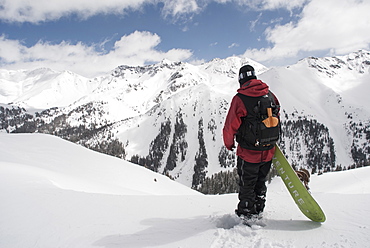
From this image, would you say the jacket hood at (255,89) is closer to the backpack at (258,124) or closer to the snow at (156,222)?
the backpack at (258,124)

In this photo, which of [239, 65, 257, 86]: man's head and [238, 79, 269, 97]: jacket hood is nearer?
[238, 79, 269, 97]: jacket hood

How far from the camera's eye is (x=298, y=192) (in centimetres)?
472

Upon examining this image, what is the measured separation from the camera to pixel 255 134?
14.7ft

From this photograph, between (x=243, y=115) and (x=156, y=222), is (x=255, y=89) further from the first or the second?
(x=156, y=222)

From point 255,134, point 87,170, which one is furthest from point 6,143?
point 255,134

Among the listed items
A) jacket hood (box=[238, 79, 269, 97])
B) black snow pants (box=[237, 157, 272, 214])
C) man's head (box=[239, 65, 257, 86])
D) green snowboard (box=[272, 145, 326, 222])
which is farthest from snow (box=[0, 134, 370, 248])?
man's head (box=[239, 65, 257, 86])

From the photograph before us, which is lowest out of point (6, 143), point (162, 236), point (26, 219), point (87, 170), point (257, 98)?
point (162, 236)

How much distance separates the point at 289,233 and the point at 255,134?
1.92m

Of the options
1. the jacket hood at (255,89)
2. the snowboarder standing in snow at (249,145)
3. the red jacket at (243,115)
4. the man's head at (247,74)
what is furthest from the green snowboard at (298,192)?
the man's head at (247,74)

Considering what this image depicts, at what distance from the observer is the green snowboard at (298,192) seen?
4.27 m

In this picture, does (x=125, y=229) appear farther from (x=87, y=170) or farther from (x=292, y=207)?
(x=87, y=170)

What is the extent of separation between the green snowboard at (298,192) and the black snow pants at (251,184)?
413 millimetres

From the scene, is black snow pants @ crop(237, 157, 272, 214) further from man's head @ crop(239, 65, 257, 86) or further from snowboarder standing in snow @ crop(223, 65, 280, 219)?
man's head @ crop(239, 65, 257, 86)

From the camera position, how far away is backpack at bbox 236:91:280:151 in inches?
177
